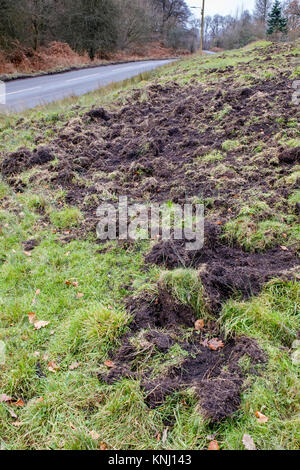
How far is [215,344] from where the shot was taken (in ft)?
7.33

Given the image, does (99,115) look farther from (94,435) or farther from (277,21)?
(277,21)

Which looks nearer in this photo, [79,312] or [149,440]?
[149,440]

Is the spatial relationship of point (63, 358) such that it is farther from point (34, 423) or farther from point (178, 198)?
point (178, 198)

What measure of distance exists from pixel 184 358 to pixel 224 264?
107 cm

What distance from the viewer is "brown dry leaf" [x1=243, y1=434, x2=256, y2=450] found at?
1595 mm

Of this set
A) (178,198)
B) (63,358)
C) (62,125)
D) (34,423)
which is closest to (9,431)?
(34,423)

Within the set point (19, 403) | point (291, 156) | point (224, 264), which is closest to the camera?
point (19, 403)

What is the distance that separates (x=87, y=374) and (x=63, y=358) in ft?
0.91

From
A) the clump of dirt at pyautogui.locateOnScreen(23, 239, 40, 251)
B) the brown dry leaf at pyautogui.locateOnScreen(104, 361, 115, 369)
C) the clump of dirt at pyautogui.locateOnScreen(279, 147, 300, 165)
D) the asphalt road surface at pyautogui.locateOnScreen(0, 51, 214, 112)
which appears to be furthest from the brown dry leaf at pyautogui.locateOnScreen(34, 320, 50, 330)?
the asphalt road surface at pyautogui.locateOnScreen(0, 51, 214, 112)

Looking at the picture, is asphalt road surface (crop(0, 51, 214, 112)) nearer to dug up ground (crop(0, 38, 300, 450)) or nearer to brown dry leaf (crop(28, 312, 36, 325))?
dug up ground (crop(0, 38, 300, 450))

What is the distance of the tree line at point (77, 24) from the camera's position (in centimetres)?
1820

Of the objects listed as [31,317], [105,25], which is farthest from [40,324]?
[105,25]
